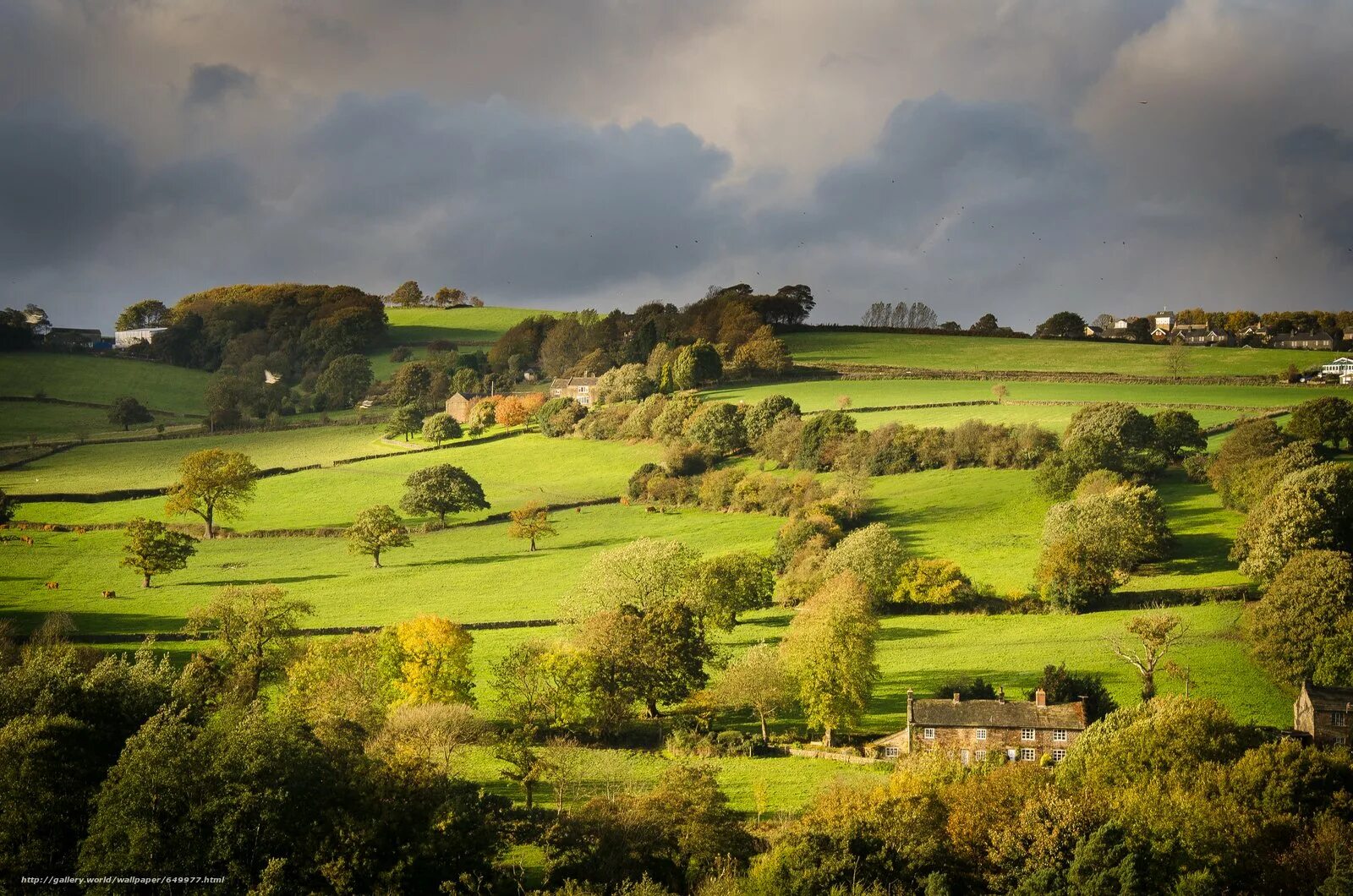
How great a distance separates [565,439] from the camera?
4823 inches

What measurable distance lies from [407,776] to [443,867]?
3788mm

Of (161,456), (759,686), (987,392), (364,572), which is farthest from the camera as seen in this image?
(987,392)

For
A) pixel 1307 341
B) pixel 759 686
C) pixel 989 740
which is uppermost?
pixel 1307 341

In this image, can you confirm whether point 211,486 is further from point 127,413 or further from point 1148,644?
point 1148,644

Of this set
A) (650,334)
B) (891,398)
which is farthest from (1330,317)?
(650,334)

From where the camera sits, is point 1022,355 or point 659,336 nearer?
point 1022,355

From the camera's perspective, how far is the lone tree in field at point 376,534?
83.4 metres

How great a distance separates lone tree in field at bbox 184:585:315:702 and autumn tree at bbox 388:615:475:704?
6.26 metres

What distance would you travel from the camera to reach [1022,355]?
140750 millimetres

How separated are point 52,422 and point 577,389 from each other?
188 feet

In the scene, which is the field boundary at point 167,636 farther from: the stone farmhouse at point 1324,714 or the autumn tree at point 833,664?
the stone farmhouse at point 1324,714

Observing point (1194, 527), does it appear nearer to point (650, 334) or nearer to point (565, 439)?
point (565, 439)

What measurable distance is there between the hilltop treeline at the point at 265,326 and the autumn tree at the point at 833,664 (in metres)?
127

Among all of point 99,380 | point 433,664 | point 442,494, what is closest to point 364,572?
point 442,494
